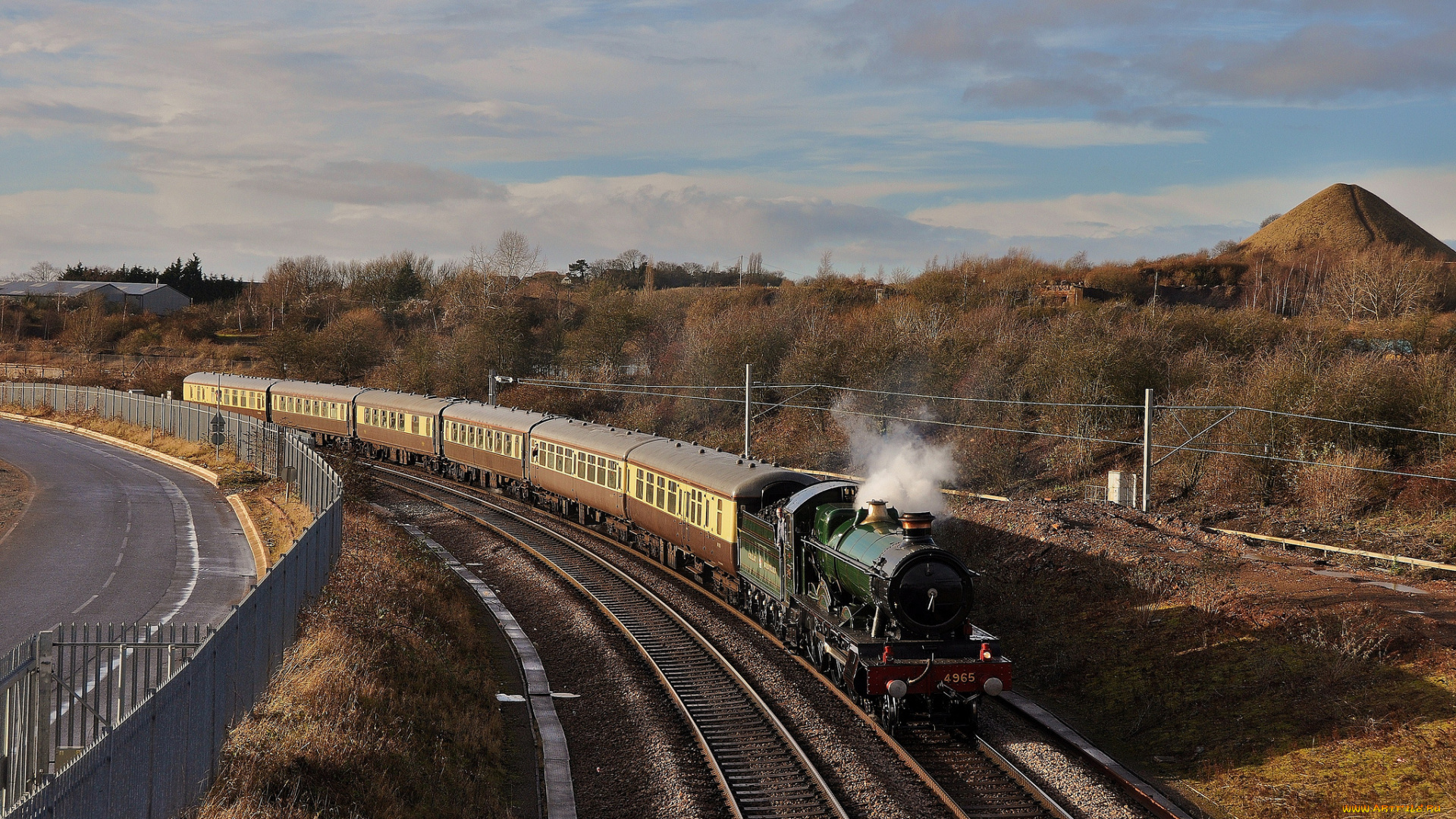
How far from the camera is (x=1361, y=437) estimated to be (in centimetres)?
3209

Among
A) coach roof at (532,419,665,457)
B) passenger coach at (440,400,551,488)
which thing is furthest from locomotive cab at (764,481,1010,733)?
passenger coach at (440,400,551,488)

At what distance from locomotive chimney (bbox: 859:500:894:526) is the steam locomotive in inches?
0.6

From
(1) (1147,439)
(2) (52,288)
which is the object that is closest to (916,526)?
(1) (1147,439)

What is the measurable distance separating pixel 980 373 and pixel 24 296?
10922 centimetres

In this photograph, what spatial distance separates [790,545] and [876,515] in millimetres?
2446

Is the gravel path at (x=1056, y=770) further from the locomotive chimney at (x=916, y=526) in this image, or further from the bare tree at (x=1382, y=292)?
the bare tree at (x=1382, y=292)

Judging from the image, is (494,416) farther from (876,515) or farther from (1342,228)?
(1342,228)

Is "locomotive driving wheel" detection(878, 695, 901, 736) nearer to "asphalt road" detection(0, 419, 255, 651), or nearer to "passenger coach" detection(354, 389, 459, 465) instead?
"asphalt road" detection(0, 419, 255, 651)

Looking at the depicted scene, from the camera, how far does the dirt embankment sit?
12430 millimetres

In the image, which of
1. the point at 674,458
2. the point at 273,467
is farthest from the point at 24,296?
the point at 674,458

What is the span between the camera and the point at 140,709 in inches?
299

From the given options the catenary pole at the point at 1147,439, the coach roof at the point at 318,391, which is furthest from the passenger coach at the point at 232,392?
the catenary pole at the point at 1147,439

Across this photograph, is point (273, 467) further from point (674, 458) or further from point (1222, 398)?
point (1222, 398)

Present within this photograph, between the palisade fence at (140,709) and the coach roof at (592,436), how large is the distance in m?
11.5
